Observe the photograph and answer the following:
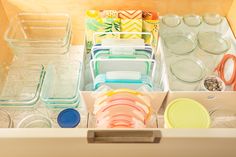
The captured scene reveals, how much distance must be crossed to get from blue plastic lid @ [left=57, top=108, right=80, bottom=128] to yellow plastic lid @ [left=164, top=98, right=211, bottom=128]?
31 centimetres

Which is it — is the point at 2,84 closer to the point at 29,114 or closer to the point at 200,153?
the point at 29,114

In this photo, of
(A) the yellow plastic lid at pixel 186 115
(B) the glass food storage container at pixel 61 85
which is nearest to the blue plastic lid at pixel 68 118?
(B) the glass food storage container at pixel 61 85

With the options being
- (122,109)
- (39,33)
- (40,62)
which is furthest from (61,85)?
(122,109)

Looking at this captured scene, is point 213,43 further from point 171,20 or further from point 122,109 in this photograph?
point 122,109

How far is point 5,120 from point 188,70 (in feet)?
2.31

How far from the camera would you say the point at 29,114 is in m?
0.95

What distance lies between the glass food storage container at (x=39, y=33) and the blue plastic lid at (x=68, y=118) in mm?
281

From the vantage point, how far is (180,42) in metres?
1.02

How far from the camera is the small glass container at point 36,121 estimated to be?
36.3 inches

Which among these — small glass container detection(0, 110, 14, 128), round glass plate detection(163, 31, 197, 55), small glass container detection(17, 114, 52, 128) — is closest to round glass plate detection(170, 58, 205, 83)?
round glass plate detection(163, 31, 197, 55)

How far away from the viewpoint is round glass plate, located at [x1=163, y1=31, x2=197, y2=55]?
39.5 inches

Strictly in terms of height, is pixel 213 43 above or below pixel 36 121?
above

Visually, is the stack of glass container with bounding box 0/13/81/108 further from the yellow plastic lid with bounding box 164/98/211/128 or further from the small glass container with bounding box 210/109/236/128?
the small glass container with bounding box 210/109/236/128

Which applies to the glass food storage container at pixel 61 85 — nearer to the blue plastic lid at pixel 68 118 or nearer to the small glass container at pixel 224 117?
the blue plastic lid at pixel 68 118
